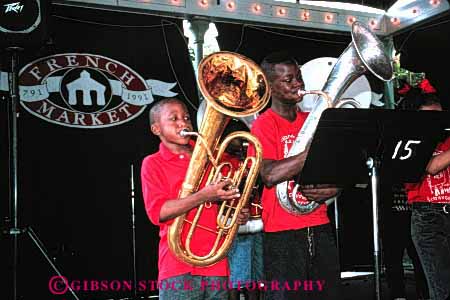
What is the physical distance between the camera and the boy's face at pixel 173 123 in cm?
330

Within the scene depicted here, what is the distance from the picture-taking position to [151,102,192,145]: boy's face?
10.8ft

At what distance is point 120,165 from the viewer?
271 inches

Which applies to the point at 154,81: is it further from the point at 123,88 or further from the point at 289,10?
the point at 289,10

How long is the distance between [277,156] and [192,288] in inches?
36.6

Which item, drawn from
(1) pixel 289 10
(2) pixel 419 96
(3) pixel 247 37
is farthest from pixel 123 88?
(2) pixel 419 96

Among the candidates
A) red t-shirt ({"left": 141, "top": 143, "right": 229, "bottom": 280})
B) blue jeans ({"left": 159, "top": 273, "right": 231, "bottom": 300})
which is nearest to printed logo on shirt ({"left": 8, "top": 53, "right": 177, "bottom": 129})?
red t-shirt ({"left": 141, "top": 143, "right": 229, "bottom": 280})

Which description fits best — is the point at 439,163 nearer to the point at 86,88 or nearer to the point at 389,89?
the point at 86,88

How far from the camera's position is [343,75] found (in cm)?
354

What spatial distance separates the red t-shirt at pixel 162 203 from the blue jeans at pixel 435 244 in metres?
1.98

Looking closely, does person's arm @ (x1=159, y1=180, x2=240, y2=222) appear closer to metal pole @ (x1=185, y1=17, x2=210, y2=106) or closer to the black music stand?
the black music stand

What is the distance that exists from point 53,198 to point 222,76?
12.5 feet

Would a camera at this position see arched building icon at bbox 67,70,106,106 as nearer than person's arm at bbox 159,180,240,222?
No

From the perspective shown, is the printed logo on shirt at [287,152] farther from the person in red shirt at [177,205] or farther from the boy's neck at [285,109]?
the person in red shirt at [177,205]

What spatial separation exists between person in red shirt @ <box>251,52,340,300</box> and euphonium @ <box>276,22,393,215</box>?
5 centimetres
